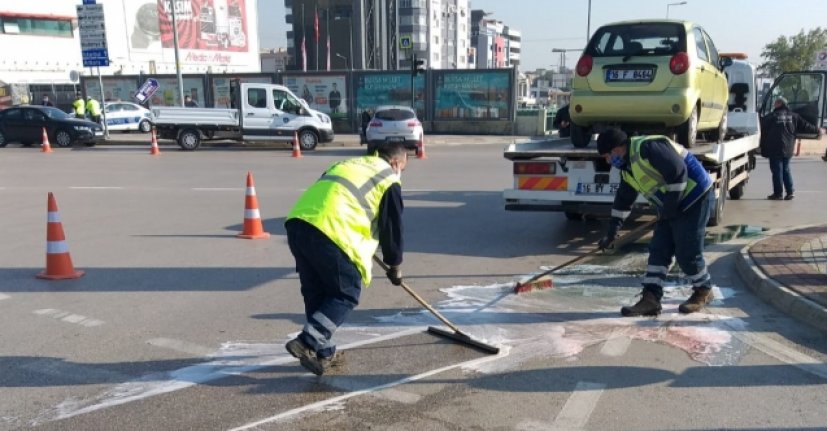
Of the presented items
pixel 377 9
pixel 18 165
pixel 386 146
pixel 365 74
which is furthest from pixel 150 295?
pixel 377 9

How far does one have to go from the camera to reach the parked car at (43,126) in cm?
2333

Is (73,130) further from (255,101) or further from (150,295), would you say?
(150,295)

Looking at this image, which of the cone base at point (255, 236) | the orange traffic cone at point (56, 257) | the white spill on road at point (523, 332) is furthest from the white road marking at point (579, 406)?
the cone base at point (255, 236)

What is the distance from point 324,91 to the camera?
2936 centimetres

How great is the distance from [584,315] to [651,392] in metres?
1.39

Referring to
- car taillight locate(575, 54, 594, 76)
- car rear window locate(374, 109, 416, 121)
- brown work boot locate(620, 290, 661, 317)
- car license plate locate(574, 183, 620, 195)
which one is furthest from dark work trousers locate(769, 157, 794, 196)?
car rear window locate(374, 109, 416, 121)

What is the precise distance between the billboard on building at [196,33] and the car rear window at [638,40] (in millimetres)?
58486

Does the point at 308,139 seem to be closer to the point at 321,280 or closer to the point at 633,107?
the point at 633,107

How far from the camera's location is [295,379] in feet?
13.2

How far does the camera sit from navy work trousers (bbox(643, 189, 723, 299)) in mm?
4977

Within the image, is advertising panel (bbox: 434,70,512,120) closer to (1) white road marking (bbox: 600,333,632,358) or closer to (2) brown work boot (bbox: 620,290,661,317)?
Answer: (2) brown work boot (bbox: 620,290,661,317)

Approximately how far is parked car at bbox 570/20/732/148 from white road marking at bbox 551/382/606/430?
469cm

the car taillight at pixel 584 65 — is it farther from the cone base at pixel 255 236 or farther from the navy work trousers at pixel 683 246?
the cone base at pixel 255 236

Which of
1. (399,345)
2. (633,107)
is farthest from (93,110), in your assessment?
(399,345)
